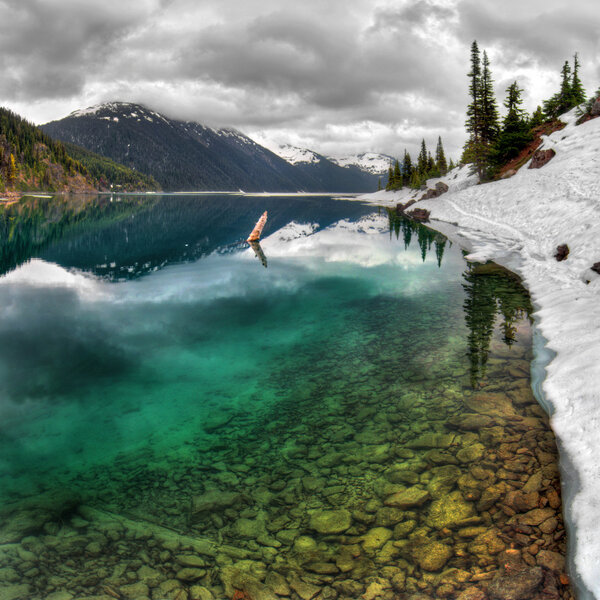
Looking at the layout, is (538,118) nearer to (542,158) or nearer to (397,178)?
(542,158)

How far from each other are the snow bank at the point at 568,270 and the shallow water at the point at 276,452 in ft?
1.40

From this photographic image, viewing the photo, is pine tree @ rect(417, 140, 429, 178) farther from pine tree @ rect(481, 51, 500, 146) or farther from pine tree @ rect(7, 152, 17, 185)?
pine tree @ rect(7, 152, 17, 185)

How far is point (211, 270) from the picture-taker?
26.8m

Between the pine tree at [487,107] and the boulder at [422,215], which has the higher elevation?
the pine tree at [487,107]

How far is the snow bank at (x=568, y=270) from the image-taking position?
20.1 feet

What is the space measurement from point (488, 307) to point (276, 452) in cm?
1249

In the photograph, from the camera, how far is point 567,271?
18719 mm

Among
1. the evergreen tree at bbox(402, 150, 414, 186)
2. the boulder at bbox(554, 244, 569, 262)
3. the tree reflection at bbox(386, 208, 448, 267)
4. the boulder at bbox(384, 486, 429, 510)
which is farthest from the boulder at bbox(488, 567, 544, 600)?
the evergreen tree at bbox(402, 150, 414, 186)

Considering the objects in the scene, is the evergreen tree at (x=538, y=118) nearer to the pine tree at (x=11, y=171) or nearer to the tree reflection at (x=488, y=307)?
the tree reflection at (x=488, y=307)

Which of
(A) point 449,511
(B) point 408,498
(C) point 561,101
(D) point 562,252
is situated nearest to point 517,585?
(A) point 449,511

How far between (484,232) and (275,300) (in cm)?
2740

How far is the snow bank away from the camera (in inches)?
241

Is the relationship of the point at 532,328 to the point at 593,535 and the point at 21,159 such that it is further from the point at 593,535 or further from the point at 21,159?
the point at 21,159

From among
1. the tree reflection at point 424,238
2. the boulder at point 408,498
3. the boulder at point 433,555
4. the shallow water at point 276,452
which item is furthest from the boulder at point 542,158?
the boulder at point 433,555
